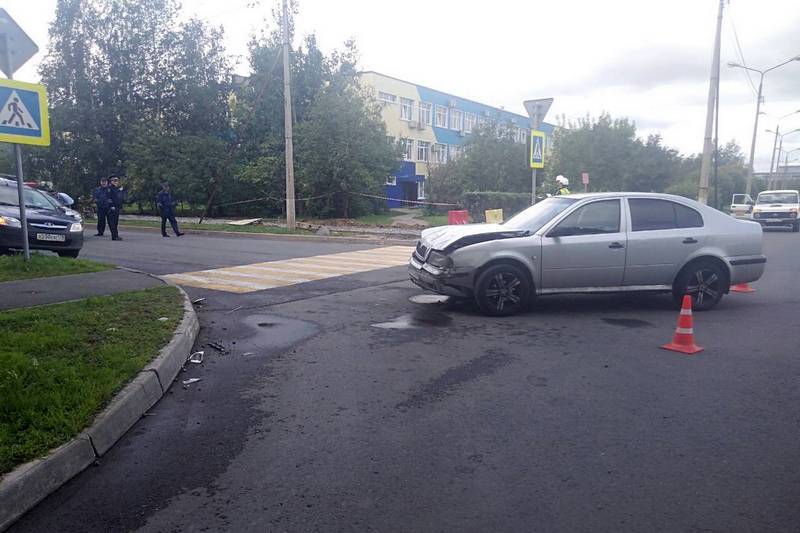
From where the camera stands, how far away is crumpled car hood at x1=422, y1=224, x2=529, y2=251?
26.3 ft

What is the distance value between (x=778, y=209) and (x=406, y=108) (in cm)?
2974

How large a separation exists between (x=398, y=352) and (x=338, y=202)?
23.1m

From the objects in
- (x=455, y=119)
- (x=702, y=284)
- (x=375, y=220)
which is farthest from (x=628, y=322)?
(x=455, y=119)

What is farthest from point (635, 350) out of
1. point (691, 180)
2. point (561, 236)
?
point (691, 180)

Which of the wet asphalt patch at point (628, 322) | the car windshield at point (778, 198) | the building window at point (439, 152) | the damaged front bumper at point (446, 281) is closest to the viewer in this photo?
the wet asphalt patch at point (628, 322)

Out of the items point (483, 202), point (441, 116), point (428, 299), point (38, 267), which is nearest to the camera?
point (428, 299)

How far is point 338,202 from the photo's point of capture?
28.9 meters

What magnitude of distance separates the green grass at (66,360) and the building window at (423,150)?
4442 centimetres

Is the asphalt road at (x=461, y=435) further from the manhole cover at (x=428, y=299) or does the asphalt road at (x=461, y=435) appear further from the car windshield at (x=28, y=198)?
the car windshield at (x=28, y=198)

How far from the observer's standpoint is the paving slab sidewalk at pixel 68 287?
768 centimetres

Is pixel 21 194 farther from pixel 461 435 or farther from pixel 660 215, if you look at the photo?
pixel 660 215

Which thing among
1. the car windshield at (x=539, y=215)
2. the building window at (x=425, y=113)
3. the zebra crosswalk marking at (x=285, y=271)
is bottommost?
the zebra crosswalk marking at (x=285, y=271)

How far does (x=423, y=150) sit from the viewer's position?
51.8m

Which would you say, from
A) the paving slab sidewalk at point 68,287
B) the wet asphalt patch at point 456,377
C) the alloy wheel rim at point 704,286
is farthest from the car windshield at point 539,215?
the paving slab sidewalk at point 68,287
